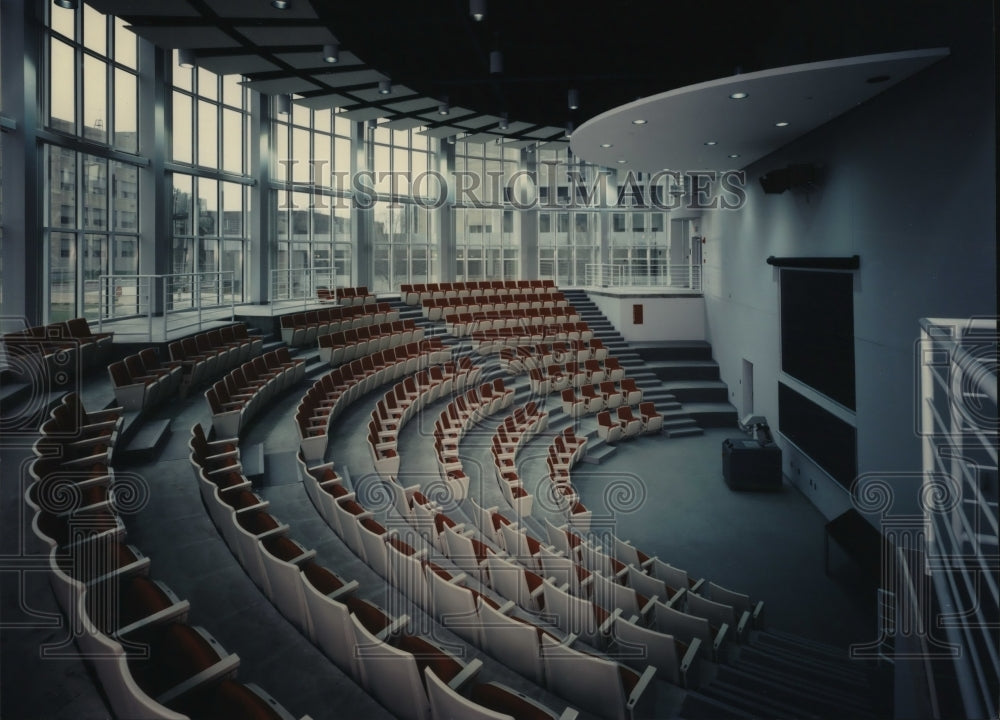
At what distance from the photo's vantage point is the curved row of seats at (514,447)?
24.1 feet

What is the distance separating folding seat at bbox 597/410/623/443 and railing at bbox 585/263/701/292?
7344 mm

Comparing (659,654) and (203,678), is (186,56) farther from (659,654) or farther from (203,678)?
(659,654)

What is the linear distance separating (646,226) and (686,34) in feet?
37.0

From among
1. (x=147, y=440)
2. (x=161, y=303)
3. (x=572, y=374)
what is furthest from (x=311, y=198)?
(x=147, y=440)

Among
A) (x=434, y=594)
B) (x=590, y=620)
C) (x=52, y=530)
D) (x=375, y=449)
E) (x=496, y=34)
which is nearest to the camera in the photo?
(x=52, y=530)

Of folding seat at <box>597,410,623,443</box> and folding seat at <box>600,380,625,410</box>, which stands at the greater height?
folding seat at <box>600,380,625,410</box>

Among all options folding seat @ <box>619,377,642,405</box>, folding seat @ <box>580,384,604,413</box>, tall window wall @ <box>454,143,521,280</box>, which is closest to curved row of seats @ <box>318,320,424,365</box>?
folding seat @ <box>580,384,604,413</box>

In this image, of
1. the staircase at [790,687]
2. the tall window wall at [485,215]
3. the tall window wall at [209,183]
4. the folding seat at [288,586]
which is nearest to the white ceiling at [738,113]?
the staircase at [790,687]

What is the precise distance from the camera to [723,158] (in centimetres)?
1054

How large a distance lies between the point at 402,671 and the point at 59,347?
5808 mm

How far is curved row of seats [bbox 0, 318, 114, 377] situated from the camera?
19.9ft

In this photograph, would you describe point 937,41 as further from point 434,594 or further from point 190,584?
point 190,584

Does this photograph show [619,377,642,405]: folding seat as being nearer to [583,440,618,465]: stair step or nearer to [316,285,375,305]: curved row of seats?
[583,440,618,465]: stair step

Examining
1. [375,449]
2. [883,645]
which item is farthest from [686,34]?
[883,645]
